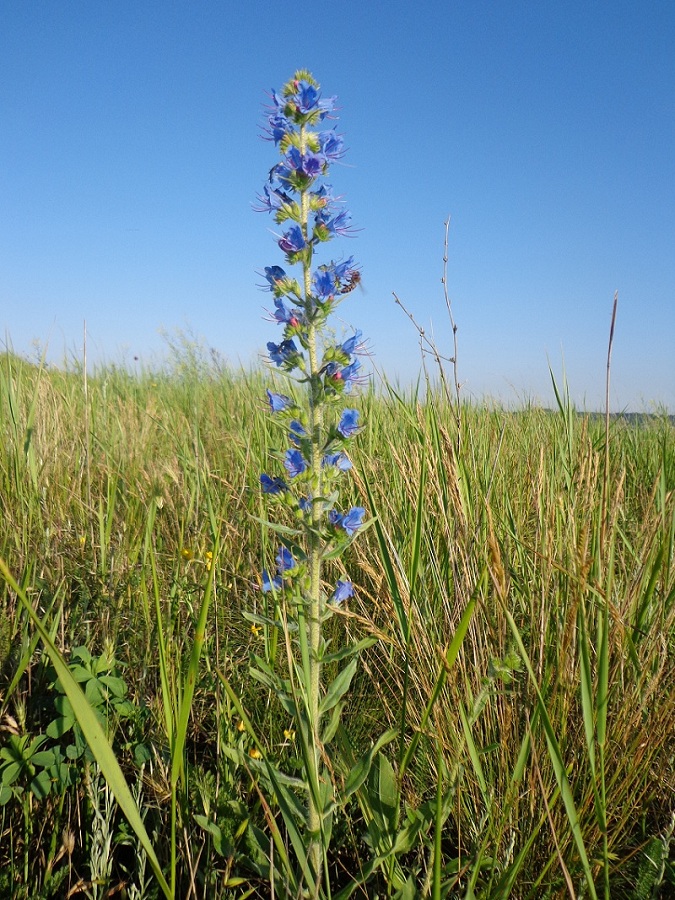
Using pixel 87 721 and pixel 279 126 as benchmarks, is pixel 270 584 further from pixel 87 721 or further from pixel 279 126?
pixel 279 126

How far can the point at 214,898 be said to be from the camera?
132cm

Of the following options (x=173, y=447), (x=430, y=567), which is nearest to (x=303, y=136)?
(x=430, y=567)

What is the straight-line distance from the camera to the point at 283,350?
144 cm

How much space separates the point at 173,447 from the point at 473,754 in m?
2.67

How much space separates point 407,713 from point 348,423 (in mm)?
783

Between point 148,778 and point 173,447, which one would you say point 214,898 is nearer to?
point 148,778

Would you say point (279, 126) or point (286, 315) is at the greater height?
point (279, 126)

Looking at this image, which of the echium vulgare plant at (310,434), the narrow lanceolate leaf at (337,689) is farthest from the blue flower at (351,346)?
the narrow lanceolate leaf at (337,689)

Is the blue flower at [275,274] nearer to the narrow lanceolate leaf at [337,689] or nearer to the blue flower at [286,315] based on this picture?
the blue flower at [286,315]

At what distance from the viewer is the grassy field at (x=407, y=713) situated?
1231mm

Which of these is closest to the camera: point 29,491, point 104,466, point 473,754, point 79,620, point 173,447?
point 473,754

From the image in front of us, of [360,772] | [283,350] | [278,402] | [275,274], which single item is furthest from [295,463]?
[360,772]

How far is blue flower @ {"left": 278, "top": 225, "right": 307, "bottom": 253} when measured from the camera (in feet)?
4.68

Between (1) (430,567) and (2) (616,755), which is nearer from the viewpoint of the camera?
(2) (616,755)
